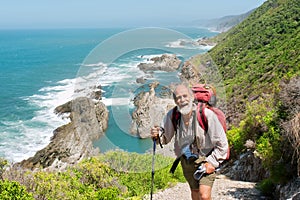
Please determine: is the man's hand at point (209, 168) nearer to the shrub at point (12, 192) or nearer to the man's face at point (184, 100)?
the man's face at point (184, 100)

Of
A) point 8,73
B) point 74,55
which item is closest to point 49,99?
point 8,73

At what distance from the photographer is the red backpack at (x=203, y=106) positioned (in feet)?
9.49

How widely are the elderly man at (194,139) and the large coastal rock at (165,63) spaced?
41.8 inches

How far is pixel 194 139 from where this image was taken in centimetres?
299

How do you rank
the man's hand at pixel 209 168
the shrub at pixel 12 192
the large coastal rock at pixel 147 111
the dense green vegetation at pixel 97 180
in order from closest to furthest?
the man's hand at pixel 209 168
the large coastal rock at pixel 147 111
the dense green vegetation at pixel 97 180
the shrub at pixel 12 192

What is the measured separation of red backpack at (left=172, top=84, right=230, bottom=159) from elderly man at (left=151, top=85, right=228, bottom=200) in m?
0.03

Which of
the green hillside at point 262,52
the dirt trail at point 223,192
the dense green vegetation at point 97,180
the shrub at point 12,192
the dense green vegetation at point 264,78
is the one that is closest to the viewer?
the dense green vegetation at point 97,180

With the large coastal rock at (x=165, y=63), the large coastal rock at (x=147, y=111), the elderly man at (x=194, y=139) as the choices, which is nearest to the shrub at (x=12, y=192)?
the large coastal rock at (x=147, y=111)

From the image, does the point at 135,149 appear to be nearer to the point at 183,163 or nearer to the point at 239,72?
the point at 183,163

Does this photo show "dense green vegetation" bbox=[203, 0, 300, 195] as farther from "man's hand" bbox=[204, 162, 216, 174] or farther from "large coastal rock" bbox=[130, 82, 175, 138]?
"man's hand" bbox=[204, 162, 216, 174]

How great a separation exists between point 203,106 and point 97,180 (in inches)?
235

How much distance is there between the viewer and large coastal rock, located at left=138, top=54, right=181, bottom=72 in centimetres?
403

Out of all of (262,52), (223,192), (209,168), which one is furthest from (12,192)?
(262,52)

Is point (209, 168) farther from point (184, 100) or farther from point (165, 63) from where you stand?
point (165, 63)
